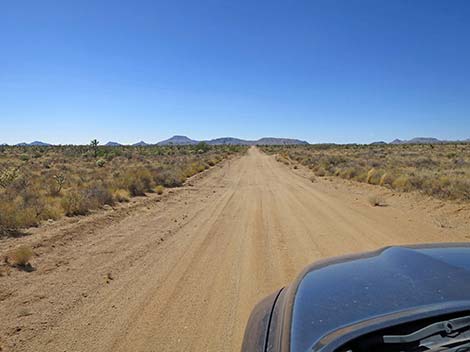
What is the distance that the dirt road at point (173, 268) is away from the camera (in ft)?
13.8

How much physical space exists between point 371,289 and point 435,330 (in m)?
0.44

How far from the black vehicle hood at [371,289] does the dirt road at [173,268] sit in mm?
1852

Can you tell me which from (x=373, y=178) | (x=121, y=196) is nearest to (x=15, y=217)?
(x=121, y=196)

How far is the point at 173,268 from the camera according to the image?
20.7 feet

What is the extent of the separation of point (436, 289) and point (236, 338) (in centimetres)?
252

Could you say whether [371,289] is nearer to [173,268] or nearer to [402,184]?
[173,268]

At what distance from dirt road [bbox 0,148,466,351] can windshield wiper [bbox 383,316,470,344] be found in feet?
8.04

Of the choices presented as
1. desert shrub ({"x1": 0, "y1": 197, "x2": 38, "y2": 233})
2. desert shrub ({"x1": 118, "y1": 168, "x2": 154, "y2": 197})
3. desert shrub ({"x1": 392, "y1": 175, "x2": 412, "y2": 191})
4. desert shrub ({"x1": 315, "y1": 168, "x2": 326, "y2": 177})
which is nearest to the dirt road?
desert shrub ({"x1": 0, "y1": 197, "x2": 38, "y2": 233})

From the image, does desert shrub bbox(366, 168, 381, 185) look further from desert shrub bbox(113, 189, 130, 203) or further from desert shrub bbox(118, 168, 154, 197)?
desert shrub bbox(113, 189, 130, 203)

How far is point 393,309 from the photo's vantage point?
1.91 metres

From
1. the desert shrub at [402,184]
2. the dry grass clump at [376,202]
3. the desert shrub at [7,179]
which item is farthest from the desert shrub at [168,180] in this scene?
the desert shrub at [402,184]

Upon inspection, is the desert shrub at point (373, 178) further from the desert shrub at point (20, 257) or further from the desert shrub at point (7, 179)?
the desert shrub at point (7, 179)

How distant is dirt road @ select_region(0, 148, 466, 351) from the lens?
13.8 feet

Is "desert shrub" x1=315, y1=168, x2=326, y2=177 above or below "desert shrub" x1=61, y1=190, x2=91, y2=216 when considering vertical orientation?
above
